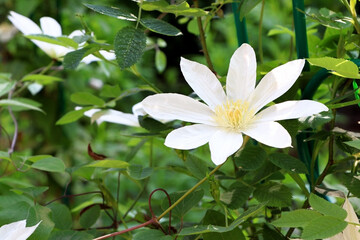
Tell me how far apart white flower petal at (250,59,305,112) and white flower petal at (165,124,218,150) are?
44 mm

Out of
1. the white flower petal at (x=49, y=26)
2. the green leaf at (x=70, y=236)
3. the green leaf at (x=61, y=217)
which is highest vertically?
the white flower petal at (x=49, y=26)

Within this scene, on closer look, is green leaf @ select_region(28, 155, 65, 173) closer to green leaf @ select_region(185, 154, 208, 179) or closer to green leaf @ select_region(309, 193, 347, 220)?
green leaf @ select_region(185, 154, 208, 179)

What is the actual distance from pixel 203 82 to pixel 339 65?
0.11 meters

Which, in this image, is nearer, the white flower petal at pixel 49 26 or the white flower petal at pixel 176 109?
the white flower petal at pixel 176 109

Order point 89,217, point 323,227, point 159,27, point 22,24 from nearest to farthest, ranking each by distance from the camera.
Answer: point 323,227 < point 159,27 < point 89,217 < point 22,24

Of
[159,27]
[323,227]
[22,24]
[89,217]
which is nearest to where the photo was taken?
[323,227]

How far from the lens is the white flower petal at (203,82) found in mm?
417

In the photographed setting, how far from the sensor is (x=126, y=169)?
52cm

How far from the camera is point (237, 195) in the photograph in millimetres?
480

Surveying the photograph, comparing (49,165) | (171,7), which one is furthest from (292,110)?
(49,165)

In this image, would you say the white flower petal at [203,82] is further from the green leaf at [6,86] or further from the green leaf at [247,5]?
the green leaf at [6,86]

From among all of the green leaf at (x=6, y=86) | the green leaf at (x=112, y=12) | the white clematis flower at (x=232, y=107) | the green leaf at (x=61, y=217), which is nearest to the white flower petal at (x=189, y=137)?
the white clematis flower at (x=232, y=107)

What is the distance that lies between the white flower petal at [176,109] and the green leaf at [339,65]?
0.10 m

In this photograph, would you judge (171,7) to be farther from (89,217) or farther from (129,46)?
(89,217)
